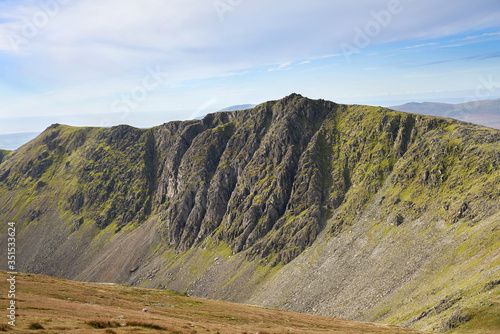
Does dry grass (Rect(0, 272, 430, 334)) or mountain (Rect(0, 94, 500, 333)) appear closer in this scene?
dry grass (Rect(0, 272, 430, 334))

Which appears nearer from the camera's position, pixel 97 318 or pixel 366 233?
pixel 97 318

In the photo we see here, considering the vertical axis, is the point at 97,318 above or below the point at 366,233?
above

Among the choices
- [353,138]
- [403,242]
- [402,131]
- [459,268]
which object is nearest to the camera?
[459,268]

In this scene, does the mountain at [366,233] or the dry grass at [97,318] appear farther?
the mountain at [366,233]

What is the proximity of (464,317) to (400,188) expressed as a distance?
84.6 m

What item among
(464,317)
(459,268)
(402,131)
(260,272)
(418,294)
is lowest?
(260,272)

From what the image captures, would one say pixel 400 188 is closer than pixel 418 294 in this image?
No

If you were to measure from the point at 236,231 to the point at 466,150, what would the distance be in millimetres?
118759

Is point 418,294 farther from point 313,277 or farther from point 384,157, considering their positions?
point 384,157

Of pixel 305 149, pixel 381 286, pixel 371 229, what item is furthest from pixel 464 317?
pixel 305 149

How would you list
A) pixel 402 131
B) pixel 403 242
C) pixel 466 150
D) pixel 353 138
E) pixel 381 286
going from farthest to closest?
pixel 353 138
pixel 402 131
pixel 466 150
pixel 403 242
pixel 381 286

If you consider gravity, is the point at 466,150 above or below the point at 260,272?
above

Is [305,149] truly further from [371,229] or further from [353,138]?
[371,229]

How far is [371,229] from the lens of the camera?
5167 inches
